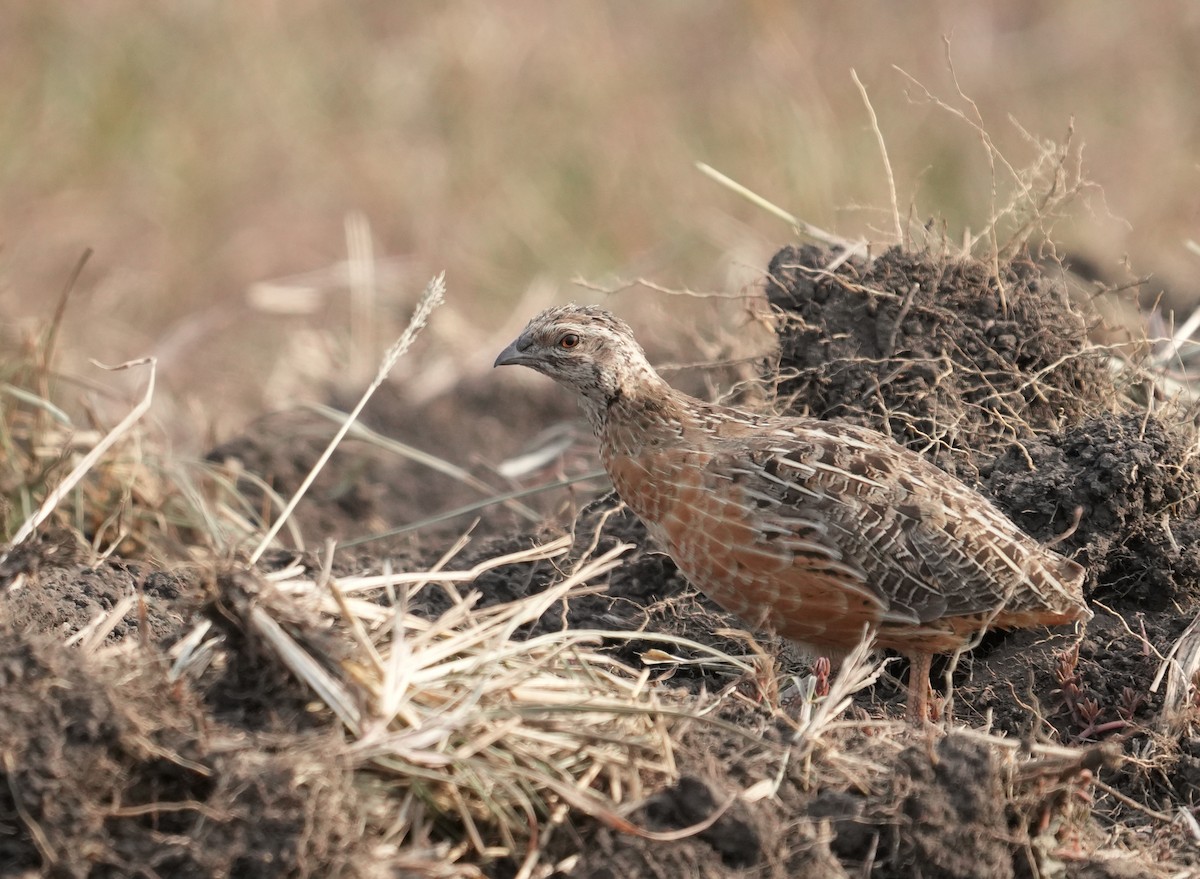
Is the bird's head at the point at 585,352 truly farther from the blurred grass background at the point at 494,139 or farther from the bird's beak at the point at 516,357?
the blurred grass background at the point at 494,139

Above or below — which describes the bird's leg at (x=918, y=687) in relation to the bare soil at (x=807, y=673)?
below

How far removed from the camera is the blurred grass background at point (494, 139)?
40.5 ft

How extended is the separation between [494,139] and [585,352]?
10069mm

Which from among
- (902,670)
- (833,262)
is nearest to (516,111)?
(833,262)

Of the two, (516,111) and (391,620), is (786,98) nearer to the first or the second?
(516,111)

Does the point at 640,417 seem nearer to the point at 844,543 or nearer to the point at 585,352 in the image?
the point at 585,352

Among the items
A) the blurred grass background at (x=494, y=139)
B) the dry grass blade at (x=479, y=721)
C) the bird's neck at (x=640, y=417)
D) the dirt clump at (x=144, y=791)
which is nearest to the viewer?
the dirt clump at (x=144, y=791)

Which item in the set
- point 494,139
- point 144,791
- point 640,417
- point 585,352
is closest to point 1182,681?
point 640,417

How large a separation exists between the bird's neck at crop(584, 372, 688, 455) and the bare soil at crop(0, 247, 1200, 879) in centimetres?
42

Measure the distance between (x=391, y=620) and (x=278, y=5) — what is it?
13927 mm

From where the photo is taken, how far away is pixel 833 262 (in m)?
6.29

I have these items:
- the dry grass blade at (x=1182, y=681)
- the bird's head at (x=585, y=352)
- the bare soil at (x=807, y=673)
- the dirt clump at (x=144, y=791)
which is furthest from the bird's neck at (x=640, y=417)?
the dirt clump at (x=144, y=791)

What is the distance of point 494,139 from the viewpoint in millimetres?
15211

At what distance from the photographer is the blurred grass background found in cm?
1236
